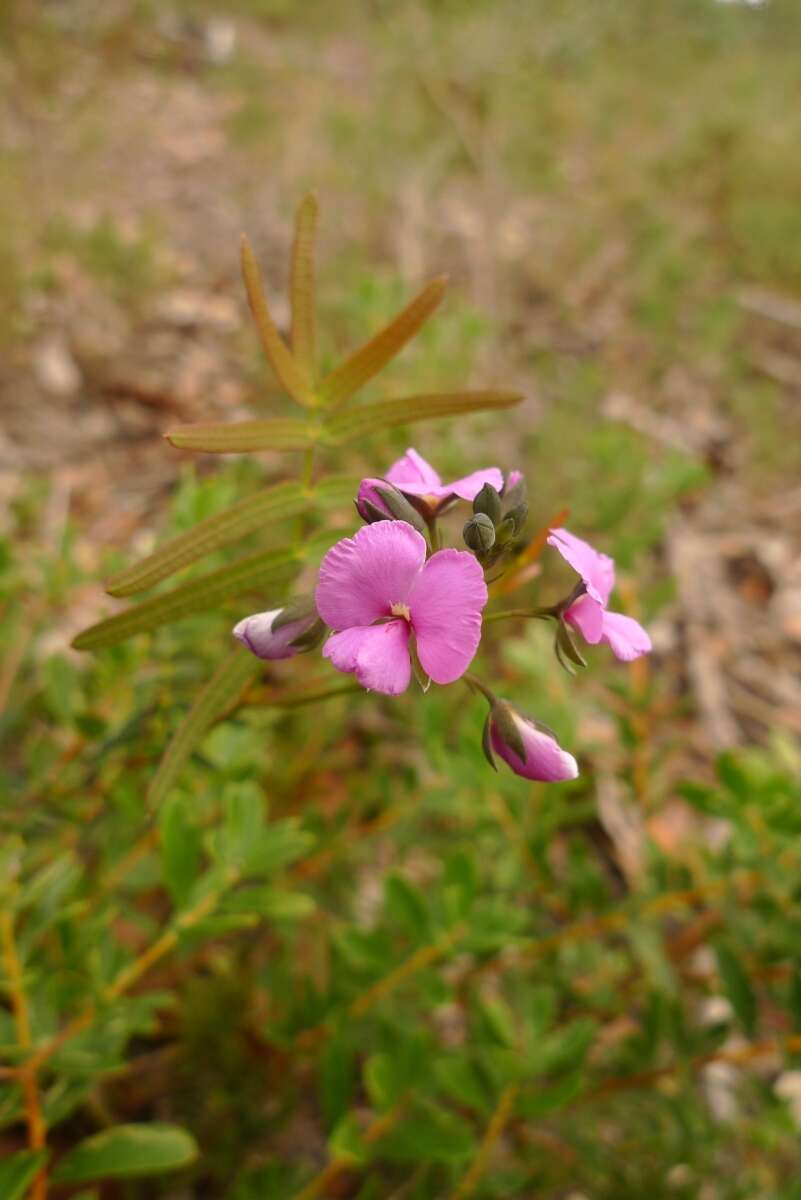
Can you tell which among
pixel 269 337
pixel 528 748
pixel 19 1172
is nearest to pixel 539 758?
pixel 528 748

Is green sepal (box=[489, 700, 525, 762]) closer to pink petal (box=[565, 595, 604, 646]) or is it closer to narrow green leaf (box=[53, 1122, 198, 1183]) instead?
pink petal (box=[565, 595, 604, 646])

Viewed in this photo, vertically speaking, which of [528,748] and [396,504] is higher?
[396,504]

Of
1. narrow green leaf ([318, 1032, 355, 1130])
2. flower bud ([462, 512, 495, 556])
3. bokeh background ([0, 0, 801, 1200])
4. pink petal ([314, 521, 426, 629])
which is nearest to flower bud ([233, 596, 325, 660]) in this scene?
pink petal ([314, 521, 426, 629])

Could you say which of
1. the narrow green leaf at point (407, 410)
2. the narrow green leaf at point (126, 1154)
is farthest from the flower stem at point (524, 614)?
the narrow green leaf at point (126, 1154)

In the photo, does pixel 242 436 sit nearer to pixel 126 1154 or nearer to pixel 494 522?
pixel 494 522

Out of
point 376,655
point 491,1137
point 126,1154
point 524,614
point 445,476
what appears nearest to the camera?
point 376,655

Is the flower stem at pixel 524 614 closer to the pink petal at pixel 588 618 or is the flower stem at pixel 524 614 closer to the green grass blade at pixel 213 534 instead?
the pink petal at pixel 588 618
